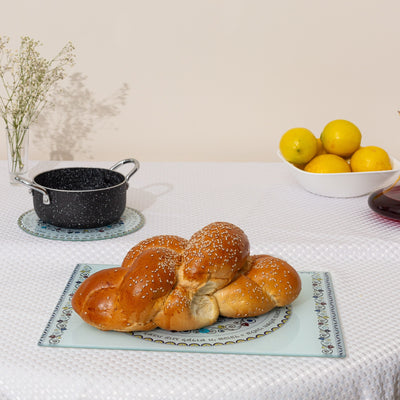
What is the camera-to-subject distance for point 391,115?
7.08ft

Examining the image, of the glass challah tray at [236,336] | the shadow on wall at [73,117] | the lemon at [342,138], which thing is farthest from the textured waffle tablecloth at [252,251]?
the shadow on wall at [73,117]

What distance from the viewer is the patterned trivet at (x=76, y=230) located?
111cm

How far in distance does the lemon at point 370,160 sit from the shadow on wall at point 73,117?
949 millimetres

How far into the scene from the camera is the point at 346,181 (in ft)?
4.46

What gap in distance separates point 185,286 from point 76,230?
0.42 metres

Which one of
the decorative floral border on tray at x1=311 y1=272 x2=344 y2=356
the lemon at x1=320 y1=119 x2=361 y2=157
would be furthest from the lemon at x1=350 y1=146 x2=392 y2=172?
the decorative floral border on tray at x1=311 y1=272 x2=344 y2=356

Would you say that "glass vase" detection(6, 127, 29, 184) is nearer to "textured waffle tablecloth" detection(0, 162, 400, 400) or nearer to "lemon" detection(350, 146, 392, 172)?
"textured waffle tablecloth" detection(0, 162, 400, 400)

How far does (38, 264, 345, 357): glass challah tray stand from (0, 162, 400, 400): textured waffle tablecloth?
0.04ft

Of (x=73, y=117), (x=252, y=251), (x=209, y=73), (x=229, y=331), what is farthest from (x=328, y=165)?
(x=73, y=117)

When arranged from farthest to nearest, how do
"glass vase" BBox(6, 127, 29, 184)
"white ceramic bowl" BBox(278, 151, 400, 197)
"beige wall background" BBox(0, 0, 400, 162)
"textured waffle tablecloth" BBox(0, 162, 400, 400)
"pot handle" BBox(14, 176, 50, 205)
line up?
"beige wall background" BBox(0, 0, 400, 162)
"glass vase" BBox(6, 127, 29, 184)
"white ceramic bowl" BBox(278, 151, 400, 197)
"pot handle" BBox(14, 176, 50, 205)
"textured waffle tablecloth" BBox(0, 162, 400, 400)

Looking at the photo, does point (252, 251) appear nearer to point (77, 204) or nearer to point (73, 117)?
point (77, 204)

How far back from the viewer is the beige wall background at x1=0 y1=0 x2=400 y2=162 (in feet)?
6.57

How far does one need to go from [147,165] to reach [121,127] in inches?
20.0

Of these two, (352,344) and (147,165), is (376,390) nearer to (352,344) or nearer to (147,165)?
(352,344)
